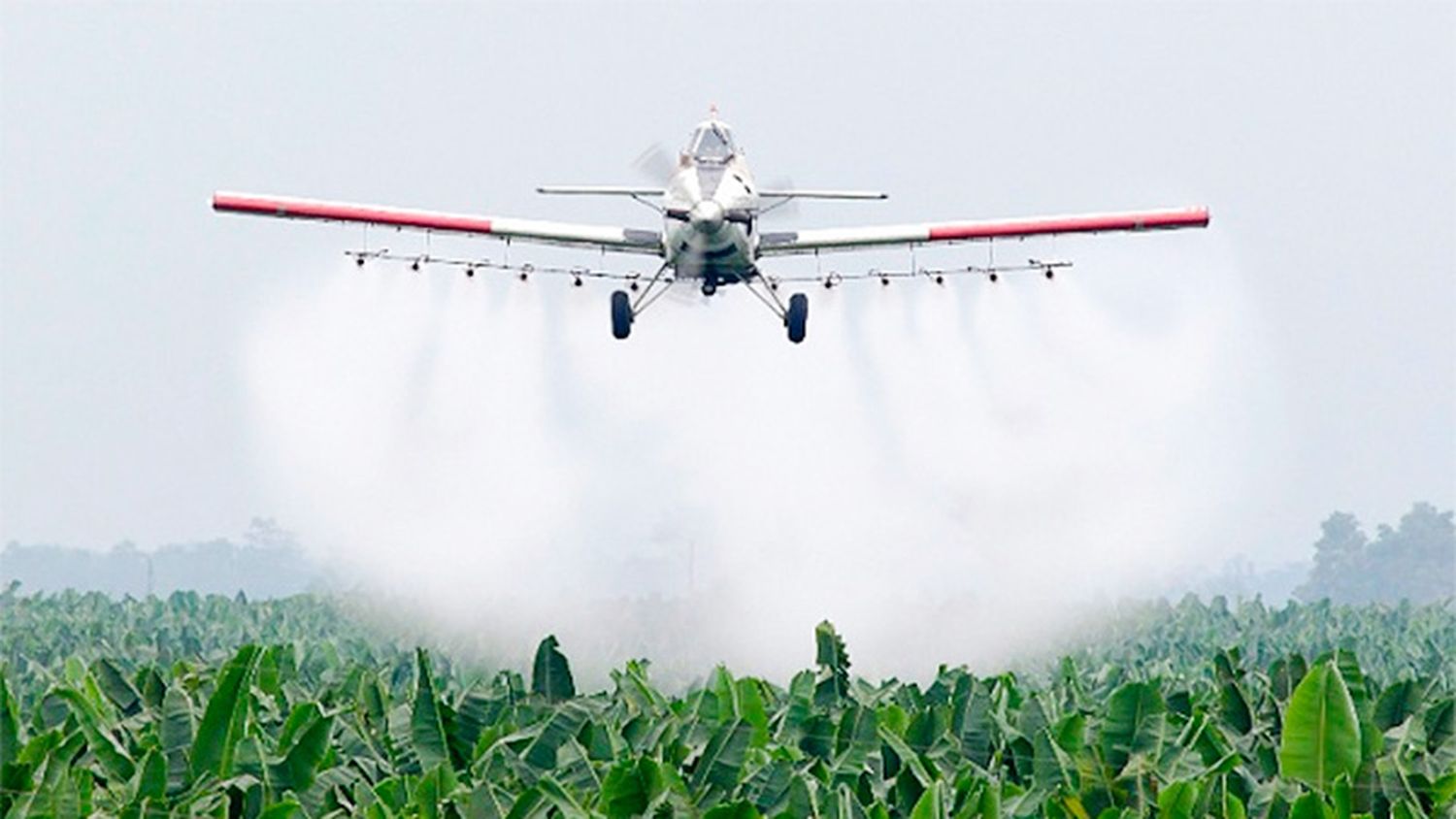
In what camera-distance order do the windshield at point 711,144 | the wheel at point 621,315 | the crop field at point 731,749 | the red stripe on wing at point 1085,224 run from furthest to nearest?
1. the red stripe on wing at point 1085,224
2. the wheel at point 621,315
3. the windshield at point 711,144
4. the crop field at point 731,749

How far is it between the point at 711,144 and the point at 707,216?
7.52ft

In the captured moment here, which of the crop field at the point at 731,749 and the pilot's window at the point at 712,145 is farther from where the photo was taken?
the pilot's window at the point at 712,145

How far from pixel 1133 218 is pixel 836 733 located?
32.3 m

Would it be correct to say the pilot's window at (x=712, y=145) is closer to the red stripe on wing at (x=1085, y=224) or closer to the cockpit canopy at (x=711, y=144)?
the cockpit canopy at (x=711, y=144)

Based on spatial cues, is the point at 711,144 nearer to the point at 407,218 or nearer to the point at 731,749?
the point at 407,218

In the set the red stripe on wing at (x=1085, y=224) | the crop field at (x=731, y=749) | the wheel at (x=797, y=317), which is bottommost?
the crop field at (x=731, y=749)

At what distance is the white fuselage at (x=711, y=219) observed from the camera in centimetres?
4553

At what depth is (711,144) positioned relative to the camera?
4697 cm

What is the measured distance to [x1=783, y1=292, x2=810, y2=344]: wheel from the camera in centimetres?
4947

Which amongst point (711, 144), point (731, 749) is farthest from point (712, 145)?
point (731, 749)

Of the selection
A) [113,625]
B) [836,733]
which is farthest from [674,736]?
→ [113,625]

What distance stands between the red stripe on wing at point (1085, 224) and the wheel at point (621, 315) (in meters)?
7.64

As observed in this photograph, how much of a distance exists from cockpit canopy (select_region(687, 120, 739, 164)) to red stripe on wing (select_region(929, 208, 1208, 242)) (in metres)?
7.78

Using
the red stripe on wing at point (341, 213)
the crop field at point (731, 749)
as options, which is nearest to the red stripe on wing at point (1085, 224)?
the red stripe on wing at point (341, 213)
